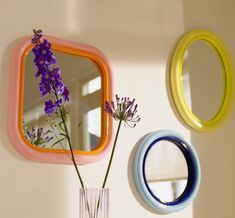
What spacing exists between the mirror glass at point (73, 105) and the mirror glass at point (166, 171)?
0.81ft

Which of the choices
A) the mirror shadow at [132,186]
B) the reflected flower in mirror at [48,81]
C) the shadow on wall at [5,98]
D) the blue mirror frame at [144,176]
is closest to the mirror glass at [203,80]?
the blue mirror frame at [144,176]

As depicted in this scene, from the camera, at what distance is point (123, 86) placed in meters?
1.37

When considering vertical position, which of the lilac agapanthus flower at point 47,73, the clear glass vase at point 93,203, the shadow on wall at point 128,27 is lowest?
the clear glass vase at point 93,203

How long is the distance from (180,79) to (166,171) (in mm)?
370

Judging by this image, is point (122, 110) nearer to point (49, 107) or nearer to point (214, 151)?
point (49, 107)

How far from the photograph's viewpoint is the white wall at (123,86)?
3.71 feet

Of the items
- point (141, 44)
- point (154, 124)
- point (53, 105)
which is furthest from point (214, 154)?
point (53, 105)

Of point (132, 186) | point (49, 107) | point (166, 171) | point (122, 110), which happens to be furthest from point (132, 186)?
point (49, 107)

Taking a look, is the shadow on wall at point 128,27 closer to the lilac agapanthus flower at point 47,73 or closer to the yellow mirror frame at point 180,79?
the yellow mirror frame at point 180,79

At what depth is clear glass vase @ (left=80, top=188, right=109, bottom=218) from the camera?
1077 mm

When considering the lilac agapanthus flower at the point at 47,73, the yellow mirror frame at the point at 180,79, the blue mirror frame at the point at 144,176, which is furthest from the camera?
the yellow mirror frame at the point at 180,79

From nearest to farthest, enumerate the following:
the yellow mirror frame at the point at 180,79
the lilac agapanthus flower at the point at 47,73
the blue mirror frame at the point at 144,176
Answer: the lilac agapanthus flower at the point at 47,73, the blue mirror frame at the point at 144,176, the yellow mirror frame at the point at 180,79

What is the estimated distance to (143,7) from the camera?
150cm

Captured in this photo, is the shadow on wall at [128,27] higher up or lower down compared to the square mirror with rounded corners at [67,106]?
higher up
